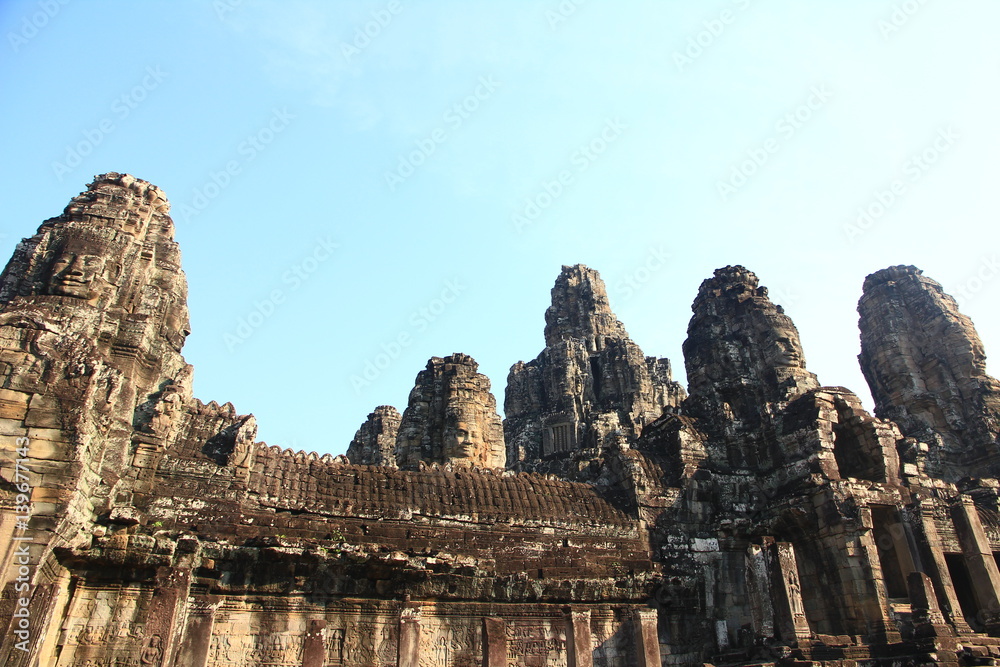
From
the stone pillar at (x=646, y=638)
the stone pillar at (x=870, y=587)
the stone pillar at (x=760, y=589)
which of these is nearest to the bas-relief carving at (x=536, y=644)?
the stone pillar at (x=646, y=638)

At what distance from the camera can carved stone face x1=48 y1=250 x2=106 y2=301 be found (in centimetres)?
1217

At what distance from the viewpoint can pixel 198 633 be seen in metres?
10.7

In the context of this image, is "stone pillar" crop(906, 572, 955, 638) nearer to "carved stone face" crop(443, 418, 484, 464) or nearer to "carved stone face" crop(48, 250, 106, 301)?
"carved stone face" crop(443, 418, 484, 464)

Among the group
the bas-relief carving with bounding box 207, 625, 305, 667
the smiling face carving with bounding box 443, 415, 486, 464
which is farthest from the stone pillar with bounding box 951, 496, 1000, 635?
the bas-relief carving with bounding box 207, 625, 305, 667

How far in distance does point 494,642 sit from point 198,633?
5.23 metres

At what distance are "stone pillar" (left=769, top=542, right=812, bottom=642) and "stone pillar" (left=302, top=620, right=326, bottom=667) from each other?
30.4ft

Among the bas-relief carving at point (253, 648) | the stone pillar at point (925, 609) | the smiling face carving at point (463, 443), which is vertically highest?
the smiling face carving at point (463, 443)

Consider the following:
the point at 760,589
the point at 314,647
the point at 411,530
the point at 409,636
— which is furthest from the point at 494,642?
the point at 760,589

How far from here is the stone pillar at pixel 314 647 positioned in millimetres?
11133

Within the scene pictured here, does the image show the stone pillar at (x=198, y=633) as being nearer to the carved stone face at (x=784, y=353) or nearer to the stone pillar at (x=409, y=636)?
the stone pillar at (x=409, y=636)

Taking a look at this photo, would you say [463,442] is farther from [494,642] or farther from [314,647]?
[314,647]

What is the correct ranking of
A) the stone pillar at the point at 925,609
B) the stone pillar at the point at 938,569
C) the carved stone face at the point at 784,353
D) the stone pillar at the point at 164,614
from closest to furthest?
the stone pillar at the point at 164,614
the stone pillar at the point at 925,609
the stone pillar at the point at 938,569
the carved stone face at the point at 784,353

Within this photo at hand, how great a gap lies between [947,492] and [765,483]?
4942mm

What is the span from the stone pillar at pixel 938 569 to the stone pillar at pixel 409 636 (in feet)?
38.7
